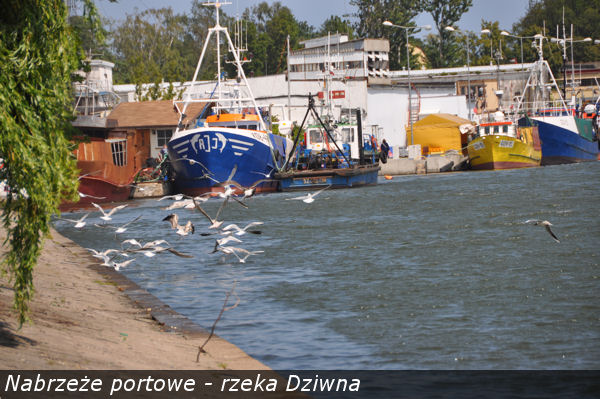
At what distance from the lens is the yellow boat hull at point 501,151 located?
57.2 meters

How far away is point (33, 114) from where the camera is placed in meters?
7.95

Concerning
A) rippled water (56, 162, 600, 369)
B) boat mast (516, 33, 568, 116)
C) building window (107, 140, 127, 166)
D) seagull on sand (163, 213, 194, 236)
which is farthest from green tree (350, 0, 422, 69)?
seagull on sand (163, 213, 194, 236)

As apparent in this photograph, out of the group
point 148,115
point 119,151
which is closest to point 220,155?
point 119,151

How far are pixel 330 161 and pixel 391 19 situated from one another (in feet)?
215

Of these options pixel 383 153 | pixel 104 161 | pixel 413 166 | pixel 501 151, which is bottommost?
pixel 413 166

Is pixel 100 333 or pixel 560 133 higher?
pixel 560 133

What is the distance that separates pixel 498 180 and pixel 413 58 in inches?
2494

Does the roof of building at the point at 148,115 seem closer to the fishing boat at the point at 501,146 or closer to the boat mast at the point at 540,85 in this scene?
the fishing boat at the point at 501,146

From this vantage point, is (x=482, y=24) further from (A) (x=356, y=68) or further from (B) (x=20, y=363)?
(B) (x=20, y=363)

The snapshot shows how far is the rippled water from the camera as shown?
11.1 metres

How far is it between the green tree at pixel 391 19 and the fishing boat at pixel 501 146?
156 ft
